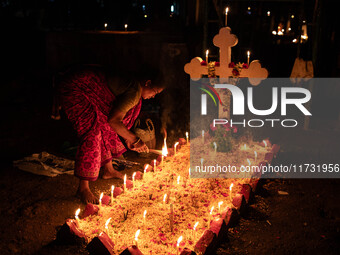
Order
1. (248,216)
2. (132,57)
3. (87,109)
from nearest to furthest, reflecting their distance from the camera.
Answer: (248,216)
(87,109)
(132,57)

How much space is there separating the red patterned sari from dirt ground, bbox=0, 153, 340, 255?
0.59 meters

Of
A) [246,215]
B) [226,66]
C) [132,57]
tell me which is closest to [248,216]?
[246,215]

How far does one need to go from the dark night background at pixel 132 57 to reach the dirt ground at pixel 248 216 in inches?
0.7

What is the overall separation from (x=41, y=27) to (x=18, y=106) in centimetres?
752

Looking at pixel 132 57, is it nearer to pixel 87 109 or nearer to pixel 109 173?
pixel 109 173

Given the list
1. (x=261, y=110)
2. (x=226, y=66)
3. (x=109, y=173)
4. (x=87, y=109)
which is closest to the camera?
(x=87, y=109)

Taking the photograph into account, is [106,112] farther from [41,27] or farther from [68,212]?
[41,27]

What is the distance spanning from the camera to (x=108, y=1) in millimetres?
14258

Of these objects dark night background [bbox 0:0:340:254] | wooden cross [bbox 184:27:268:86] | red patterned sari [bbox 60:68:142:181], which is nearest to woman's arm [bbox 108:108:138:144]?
red patterned sari [bbox 60:68:142:181]

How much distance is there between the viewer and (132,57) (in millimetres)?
9828

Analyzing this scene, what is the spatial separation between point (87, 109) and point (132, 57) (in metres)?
5.90

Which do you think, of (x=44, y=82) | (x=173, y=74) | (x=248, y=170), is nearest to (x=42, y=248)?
(x=248, y=170)

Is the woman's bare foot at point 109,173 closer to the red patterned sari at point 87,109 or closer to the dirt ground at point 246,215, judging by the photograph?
the dirt ground at point 246,215

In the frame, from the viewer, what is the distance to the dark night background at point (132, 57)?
4.30 metres
